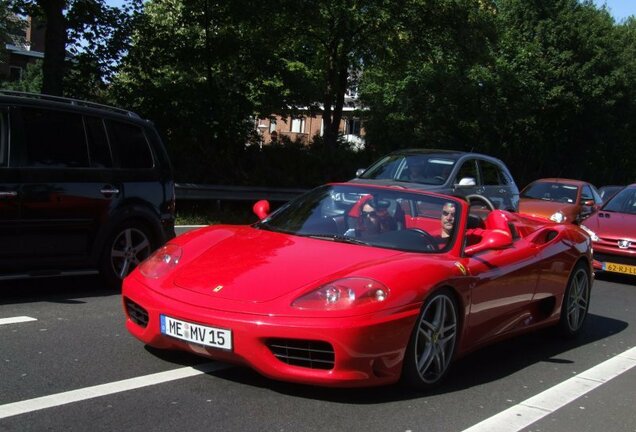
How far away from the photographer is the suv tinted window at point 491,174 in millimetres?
12273

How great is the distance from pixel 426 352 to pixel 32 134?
4120 mm

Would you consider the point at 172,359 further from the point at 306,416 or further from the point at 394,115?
the point at 394,115

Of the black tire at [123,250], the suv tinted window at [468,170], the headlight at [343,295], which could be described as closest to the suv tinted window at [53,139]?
the black tire at [123,250]

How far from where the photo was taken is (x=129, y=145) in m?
7.29

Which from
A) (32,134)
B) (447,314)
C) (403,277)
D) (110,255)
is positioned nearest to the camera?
(403,277)

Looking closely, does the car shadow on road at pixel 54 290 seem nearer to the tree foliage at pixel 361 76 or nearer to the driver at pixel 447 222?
the driver at pixel 447 222

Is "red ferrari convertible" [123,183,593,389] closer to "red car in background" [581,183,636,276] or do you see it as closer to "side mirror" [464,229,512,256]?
"side mirror" [464,229,512,256]

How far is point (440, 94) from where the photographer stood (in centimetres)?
2911

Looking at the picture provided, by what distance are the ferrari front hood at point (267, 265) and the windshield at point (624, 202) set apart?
26.3 feet

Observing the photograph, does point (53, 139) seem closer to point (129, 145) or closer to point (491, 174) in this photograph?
point (129, 145)

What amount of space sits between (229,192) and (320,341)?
40.8 feet

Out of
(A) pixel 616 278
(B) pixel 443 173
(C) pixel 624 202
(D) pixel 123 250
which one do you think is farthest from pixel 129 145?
(C) pixel 624 202

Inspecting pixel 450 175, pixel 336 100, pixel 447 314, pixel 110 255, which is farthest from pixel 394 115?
pixel 447 314

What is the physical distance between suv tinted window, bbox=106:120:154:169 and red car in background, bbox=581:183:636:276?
265 inches
